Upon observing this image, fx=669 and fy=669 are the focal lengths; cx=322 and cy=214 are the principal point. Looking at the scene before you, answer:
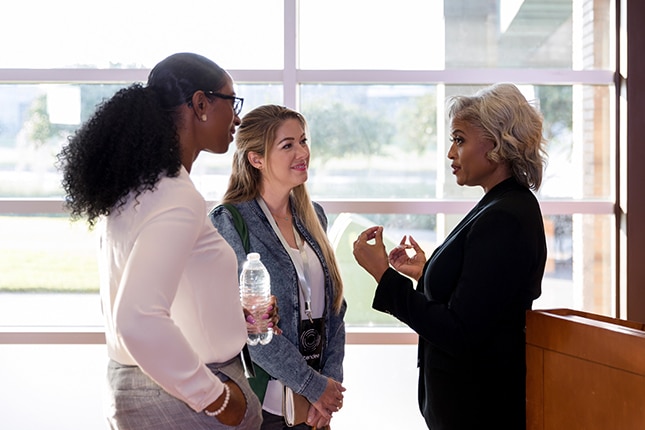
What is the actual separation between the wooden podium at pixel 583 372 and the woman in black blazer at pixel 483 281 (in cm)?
27

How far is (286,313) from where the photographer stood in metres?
2.40

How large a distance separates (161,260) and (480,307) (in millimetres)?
1065

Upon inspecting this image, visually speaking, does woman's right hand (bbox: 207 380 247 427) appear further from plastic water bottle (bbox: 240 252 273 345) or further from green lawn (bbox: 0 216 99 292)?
green lawn (bbox: 0 216 99 292)

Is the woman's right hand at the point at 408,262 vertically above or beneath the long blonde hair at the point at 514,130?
beneath

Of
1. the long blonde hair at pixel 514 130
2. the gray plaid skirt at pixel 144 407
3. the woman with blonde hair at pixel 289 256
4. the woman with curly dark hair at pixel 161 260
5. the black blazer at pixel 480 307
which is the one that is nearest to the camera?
the woman with curly dark hair at pixel 161 260

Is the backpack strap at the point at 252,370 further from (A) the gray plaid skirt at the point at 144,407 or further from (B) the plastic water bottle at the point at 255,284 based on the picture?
(A) the gray plaid skirt at the point at 144,407

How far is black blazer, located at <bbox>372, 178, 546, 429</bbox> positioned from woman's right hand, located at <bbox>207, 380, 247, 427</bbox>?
2.36 ft

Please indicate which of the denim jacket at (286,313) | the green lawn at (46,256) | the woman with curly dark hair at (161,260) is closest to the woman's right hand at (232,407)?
the woman with curly dark hair at (161,260)

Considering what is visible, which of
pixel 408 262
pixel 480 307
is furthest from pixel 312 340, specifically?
pixel 480 307

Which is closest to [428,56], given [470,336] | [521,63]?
[521,63]

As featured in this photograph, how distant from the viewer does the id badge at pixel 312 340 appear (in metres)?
2.43

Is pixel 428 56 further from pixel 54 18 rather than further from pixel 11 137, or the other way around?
pixel 11 137

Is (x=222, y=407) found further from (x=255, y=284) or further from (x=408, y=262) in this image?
(x=408, y=262)

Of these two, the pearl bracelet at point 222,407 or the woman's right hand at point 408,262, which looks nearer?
the pearl bracelet at point 222,407
